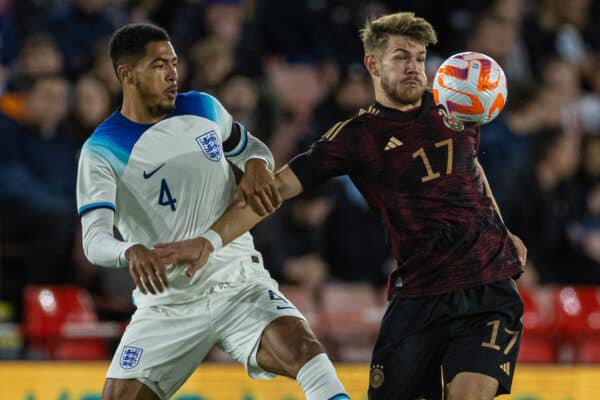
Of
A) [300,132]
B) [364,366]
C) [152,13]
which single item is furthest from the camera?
[152,13]

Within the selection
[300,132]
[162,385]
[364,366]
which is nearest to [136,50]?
[162,385]

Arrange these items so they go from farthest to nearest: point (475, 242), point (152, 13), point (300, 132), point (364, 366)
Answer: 1. point (152, 13)
2. point (300, 132)
3. point (364, 366)
4. point (475, 242)

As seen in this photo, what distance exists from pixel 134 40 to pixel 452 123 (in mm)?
1547

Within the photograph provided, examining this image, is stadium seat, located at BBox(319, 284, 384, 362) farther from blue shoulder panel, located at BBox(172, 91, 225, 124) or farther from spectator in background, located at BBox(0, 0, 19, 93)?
spectator in background, located at BBox(0, 0, 19, 93)

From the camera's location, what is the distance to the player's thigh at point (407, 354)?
17.6 ft

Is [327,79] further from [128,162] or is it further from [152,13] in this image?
[128,162]

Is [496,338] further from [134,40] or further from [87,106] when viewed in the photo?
[87,106]

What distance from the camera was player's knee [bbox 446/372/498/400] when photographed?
200 inches

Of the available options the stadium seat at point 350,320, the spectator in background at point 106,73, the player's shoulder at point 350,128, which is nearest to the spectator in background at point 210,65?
the spectator in background at point 106,73

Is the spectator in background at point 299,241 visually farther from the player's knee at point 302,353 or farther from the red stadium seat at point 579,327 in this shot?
the player's knee at point 302,353

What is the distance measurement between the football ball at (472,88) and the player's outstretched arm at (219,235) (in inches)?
31.4

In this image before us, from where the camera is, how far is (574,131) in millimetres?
10945

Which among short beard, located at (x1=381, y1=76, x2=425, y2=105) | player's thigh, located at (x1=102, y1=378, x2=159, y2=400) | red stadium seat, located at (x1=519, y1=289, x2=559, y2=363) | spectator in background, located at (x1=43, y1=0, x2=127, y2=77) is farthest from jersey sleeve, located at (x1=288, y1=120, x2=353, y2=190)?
spectator in background, located at (x1=43, y1=0, x2=127, y2=77)

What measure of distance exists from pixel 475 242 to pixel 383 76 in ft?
2.94
